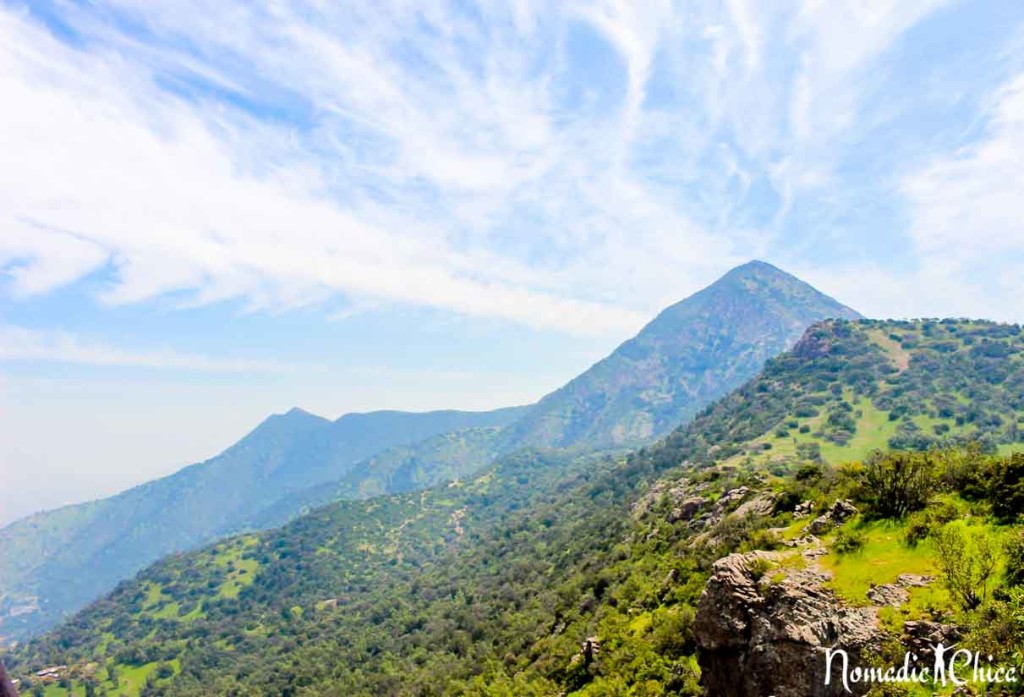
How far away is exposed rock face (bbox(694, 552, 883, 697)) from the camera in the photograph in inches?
973

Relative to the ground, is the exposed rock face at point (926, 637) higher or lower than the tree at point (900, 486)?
lower

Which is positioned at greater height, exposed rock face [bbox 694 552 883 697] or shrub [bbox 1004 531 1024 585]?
shrub [bbox 1004 531 1024 585]

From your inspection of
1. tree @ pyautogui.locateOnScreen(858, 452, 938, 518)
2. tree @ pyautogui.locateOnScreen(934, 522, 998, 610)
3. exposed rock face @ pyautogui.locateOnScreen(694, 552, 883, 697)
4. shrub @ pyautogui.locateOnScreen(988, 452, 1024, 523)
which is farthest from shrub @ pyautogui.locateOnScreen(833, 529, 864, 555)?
shrub @ pyautogui.locateOnScreen(988, 452, 1024, 523)

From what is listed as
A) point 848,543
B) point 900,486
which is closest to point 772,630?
point 848,543

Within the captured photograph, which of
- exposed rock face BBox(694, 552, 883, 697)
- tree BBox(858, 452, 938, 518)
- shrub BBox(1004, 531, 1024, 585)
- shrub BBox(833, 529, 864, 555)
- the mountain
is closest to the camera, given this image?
shrub BBox(1004, 531, 1024, 585)

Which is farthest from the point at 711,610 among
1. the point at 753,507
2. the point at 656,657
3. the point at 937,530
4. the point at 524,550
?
the point at 524,550

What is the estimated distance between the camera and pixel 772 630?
2688 centimetres

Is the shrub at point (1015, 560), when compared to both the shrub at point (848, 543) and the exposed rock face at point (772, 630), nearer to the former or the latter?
the exposed rock face at point (772, 630)

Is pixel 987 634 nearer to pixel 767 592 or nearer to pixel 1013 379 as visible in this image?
pixel 767 592

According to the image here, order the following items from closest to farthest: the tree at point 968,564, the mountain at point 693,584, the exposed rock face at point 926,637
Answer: the exposed rock face at point 926,637, the tree at point 968,564, the mountain at point 693,584

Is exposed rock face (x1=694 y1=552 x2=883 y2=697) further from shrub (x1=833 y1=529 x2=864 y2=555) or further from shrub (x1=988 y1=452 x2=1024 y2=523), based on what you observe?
shrub (x1=988 y1=452 x2=1024 y2=523)

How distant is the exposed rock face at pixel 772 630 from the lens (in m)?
24.7

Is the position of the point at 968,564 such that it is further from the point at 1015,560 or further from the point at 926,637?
the point at 926,637

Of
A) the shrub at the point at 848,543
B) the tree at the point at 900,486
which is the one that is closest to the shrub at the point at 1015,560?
the shrub at the point at 848,543
